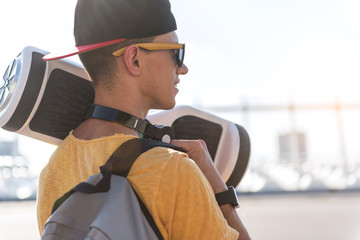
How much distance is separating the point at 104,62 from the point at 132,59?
0.24 ft

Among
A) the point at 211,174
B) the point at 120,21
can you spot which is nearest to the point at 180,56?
the point at 120,21

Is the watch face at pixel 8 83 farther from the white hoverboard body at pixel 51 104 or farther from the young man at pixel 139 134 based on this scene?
the young man at pixel 139 134

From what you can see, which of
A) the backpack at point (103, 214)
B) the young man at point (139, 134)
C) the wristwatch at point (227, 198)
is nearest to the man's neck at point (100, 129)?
the young man at point (139, 134)

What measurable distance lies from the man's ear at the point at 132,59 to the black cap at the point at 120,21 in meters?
0.03

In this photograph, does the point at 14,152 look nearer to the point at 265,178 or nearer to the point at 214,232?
the point at 265,178

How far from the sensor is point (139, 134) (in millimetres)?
1213

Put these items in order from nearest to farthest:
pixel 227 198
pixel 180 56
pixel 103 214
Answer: pixel 103 214 < pixel 227 198 < pixel 180 56

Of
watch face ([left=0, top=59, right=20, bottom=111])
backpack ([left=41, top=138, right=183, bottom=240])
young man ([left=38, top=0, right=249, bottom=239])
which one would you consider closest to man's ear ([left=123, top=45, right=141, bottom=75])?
young man ([left=38, top=0, right=249, bottom=239])

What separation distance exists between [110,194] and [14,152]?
13849 mm

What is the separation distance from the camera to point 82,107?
1439 mm

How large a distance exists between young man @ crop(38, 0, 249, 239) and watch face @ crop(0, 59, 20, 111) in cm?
14

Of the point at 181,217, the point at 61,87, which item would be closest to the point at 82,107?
the point at 61,87

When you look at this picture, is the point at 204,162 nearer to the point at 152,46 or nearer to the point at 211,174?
the point at 211,174

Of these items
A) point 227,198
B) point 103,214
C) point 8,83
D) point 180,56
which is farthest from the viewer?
point 8,83
